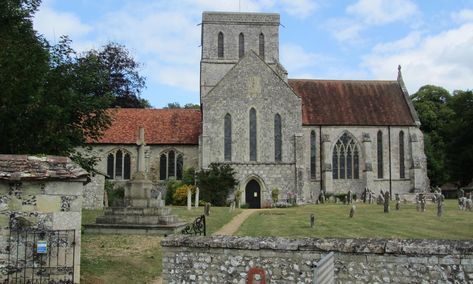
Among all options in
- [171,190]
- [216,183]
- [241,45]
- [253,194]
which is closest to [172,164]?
[171,190]

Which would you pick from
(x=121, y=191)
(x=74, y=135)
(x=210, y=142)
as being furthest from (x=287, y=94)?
(x=74, y=135)

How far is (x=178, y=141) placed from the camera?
45000mm

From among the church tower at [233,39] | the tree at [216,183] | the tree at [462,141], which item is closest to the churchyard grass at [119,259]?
the tree at [216,183]

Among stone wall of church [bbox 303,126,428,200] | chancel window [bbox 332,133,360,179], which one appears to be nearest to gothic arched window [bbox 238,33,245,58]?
stone wall of church [bbox 303,126,428,200]

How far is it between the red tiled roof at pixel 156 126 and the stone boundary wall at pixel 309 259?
3455 centimetres

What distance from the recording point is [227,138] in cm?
4294

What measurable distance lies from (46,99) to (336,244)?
872 centimetres

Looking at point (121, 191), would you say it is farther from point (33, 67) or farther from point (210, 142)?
point (33, 67)

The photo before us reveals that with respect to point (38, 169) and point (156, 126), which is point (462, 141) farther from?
point (38, 169)

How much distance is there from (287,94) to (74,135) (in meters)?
29.9

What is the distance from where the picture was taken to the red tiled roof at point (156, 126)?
4481 centimetres

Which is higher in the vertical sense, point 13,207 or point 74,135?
point 74,135

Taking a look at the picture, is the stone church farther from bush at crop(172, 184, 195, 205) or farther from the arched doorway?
bush at crop(172, 184, 195, 205)

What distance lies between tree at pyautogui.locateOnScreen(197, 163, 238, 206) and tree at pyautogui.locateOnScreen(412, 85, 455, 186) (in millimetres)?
28503
